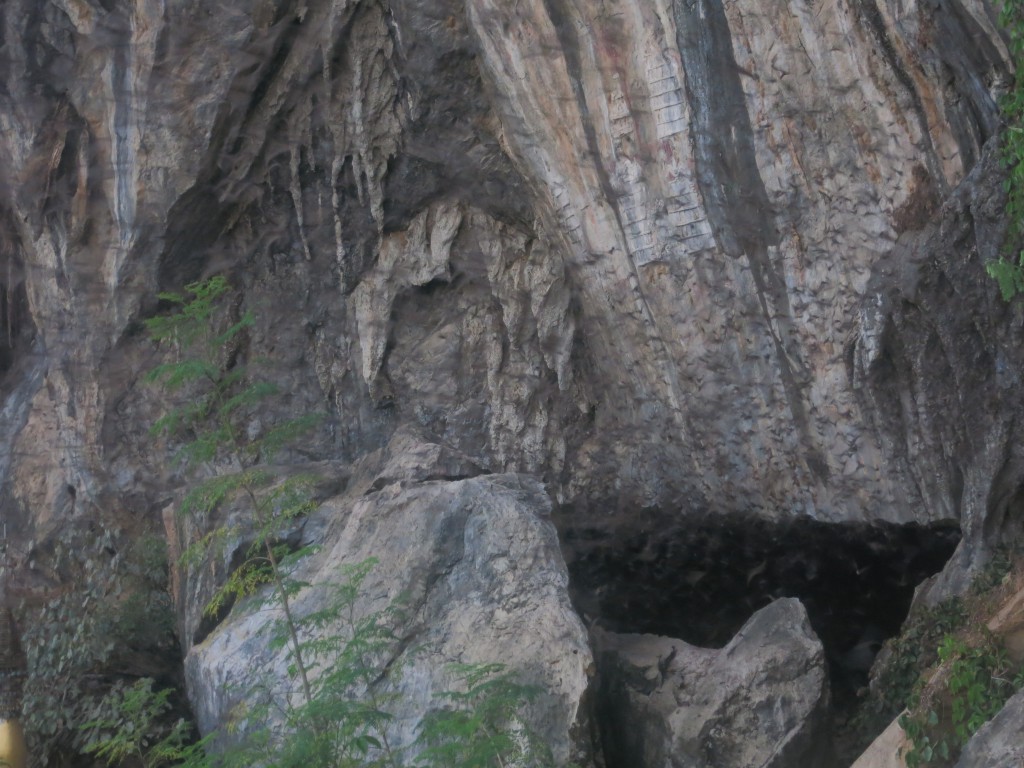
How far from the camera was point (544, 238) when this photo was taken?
8.52m

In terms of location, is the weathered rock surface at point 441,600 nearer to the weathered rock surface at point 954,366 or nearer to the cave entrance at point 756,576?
the cave entrance at point 756,576

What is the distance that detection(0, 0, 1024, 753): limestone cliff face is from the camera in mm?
5707

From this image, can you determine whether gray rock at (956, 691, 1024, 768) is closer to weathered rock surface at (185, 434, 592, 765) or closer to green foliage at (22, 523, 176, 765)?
weathered rock surface at (185, 434, 592, 765)

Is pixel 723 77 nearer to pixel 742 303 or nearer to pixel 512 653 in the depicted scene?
pixel 742 303

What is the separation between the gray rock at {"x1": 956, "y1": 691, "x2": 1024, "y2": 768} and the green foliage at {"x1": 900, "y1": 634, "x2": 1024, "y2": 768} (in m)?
0.35

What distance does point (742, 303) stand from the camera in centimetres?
686

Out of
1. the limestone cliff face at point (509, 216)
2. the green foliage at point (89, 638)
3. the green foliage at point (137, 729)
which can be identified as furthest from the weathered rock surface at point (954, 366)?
the green foliage at point (89, 638)

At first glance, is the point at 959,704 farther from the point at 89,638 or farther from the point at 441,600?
the point at 89,638

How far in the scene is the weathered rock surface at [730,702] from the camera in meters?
4.97

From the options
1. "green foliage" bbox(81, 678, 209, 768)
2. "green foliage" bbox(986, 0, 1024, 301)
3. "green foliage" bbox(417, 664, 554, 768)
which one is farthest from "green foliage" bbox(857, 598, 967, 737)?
"green foliage" bbox(81, 678, 209, 768)

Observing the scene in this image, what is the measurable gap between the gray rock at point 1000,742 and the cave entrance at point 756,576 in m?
2.27

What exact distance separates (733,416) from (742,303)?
951 millimetres

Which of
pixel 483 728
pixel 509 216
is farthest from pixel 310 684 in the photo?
pixel 509 216

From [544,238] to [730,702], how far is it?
455 cm
